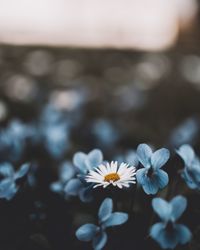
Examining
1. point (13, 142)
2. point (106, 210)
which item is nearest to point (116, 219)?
point (106, 210)

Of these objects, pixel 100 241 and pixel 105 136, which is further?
pixel 105 136

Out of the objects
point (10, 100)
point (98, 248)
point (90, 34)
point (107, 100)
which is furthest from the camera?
point (90, 34)

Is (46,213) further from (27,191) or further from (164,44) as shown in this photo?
(164,44)

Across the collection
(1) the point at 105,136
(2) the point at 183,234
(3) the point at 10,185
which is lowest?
(1) the point at 105,136

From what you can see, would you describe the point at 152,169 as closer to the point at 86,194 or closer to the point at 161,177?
the point at 161,177

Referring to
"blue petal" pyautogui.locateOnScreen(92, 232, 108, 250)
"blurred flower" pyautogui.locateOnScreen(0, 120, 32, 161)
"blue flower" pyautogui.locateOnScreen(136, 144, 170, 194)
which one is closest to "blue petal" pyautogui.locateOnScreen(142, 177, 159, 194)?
"blue flower" pyautogui.locateOnScreen(136, 144, 170, 194)

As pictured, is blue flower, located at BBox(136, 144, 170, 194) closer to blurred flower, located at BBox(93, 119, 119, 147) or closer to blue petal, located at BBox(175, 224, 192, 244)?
blue petal, located at BBox(175, 224, 192, 244)

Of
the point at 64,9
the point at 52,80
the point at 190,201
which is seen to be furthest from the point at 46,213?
the point at 64,9
